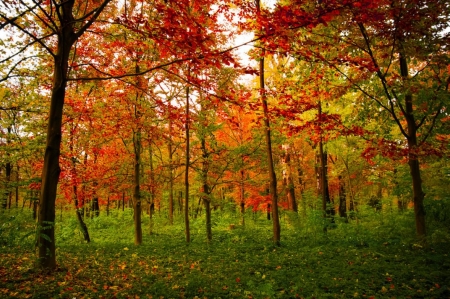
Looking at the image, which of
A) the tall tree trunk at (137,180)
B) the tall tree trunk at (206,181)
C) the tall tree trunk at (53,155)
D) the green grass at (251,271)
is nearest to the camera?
→ the green grass at (251,271)

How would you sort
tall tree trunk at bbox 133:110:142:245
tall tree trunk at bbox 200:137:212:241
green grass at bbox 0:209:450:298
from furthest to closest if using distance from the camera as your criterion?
tall tree trunk at bbox 200:137:212:241 → tall tree trunk at bbox 133:110:142:245 → green grass at bbox 0:209:450:298

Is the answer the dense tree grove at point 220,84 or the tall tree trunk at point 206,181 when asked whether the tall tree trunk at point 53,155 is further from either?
the tall tree trunk at point 206,181

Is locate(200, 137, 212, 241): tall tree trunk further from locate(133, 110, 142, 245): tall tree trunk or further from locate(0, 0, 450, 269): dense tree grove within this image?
locate(133, 110, 142, 245): tall tree trunk

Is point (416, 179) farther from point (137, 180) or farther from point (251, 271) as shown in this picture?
point (137, 180)

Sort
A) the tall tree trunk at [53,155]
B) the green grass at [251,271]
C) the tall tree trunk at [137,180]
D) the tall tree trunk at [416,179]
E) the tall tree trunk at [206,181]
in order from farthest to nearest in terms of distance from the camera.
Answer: the tall tree trunk at [206,181] → the tall tree trunk at [137,180] → the tall tree trunk at [416,179] → the tall tree trunk at [53,155] → the green grass at [251,271]

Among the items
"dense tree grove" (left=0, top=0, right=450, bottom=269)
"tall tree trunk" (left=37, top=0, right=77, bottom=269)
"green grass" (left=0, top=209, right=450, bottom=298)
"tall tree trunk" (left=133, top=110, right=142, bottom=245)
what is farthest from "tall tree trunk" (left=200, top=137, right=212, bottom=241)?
"tall tree trunk" (left=37, top=0, right=77, bottom=269)

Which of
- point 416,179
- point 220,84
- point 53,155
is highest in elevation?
point 220,84

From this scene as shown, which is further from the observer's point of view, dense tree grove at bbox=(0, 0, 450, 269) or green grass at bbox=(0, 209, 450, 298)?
dense tree grove at bbox=(0, 0, 450, 269)

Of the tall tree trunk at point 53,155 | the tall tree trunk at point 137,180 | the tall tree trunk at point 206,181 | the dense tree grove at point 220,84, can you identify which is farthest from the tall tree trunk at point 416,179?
the tall tree trunk at point 137,180

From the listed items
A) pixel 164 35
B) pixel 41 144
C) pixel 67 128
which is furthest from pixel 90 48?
pixel 164 35

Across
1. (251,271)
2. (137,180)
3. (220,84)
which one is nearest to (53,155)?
(220,84)

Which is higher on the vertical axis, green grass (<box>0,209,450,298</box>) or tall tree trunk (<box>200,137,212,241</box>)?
tall tree trunk (<box>200,137,212,241</box>)

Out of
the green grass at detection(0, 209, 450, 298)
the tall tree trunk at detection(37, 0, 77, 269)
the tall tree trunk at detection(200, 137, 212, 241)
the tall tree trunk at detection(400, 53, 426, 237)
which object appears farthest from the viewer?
the tall tree trunk at detection(200, 137, 212, 241)

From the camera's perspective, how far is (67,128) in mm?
12906
